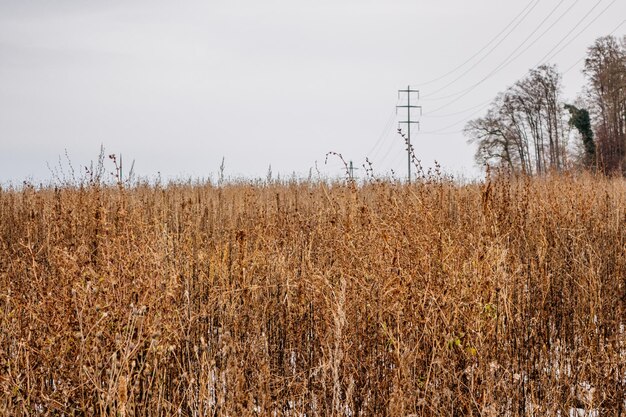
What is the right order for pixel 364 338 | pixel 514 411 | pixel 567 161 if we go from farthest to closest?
pixel 567 161
pixel 364 338
pixel 514 411

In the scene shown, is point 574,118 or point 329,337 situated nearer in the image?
point 329,337

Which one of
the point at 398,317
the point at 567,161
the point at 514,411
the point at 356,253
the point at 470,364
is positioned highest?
the point at 567,161

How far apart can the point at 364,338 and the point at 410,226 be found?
1.56 meters

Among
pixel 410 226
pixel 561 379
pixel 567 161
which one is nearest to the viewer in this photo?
pixel 561 379

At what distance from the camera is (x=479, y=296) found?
3.83m

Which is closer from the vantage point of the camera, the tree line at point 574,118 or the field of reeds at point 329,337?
the field of reeds at point 329,337

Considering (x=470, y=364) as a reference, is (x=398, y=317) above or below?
above

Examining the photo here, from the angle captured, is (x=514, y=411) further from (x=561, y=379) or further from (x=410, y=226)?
(x=410, y=226)

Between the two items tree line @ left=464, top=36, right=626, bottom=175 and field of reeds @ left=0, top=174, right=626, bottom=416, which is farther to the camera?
tree line @ left=464, top=36, right=626, bottom=175

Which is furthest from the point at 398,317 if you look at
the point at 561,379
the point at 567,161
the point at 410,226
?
the point at 567,161

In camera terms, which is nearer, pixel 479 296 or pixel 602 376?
pixel 602 376

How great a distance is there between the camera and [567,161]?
26.3ft

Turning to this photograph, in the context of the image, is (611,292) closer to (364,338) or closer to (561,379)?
(561,379)

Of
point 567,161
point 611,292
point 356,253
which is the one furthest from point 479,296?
point 567,161
